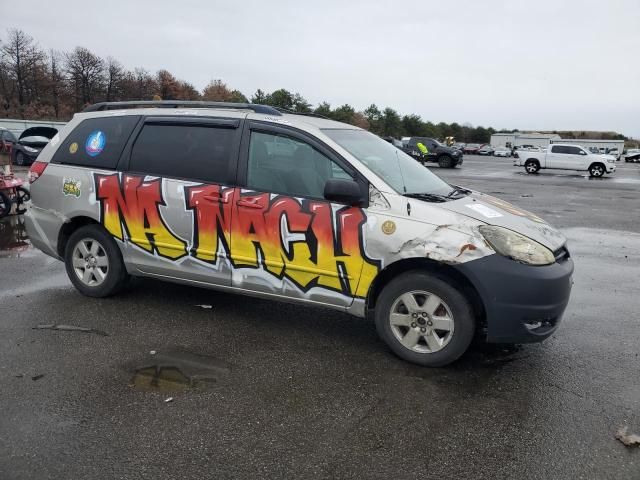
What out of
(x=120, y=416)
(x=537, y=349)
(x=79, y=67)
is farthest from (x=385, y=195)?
(x=79, y=67)

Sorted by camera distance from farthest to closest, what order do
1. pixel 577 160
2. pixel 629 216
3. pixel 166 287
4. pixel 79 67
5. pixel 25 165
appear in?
pixel 79 67
pixel 577 160
pixel 25 165
pixel 629 216
pixel 166 287

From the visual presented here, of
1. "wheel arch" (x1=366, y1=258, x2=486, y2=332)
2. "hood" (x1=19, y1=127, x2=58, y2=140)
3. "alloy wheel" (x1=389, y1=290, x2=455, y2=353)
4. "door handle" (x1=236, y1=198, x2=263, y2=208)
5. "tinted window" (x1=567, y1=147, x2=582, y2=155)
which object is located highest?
"hood" (x1=19, y1=127, x2=58, y2=140)

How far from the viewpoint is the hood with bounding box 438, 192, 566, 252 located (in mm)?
3930

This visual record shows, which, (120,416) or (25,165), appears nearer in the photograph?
(120,416)

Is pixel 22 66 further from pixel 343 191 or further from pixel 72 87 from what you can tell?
pixel 343 191

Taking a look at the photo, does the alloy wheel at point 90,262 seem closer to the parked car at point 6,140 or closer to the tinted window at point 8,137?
the parked car at point 6,140

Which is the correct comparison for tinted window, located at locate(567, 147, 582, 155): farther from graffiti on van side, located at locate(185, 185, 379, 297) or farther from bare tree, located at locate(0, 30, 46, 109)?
bare tree, located at locate(0, 30, 46, 109)

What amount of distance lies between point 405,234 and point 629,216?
36.2 feet

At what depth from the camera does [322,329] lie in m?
4.75

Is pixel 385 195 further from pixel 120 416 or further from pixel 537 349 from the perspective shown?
pixel 120 416

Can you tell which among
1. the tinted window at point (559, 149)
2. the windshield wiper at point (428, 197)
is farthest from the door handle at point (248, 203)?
the tinted window at point (559, 149)

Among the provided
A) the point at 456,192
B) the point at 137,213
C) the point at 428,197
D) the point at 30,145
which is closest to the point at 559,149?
the point at 30,145

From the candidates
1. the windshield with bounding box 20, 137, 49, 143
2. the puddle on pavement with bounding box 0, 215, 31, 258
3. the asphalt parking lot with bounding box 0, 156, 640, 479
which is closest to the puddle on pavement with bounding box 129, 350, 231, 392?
the asphalt parking lot with bounding box 0, 156, 640, 479

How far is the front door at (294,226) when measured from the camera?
4.10 metres
